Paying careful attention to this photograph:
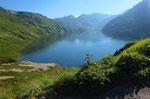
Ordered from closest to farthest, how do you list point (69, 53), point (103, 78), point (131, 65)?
point (103, 78), point (131, 65), point (69, 53)

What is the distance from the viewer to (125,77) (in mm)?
4555

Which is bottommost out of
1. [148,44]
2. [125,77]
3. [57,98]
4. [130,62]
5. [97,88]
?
[57,98]

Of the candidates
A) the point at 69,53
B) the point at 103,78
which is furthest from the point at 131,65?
the point at 69,53

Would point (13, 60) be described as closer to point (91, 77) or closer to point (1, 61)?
point (1, 61)

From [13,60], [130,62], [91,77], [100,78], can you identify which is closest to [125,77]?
[130,62]

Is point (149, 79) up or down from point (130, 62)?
down

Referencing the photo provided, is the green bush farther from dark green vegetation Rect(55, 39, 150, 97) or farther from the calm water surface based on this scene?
the calm water surface

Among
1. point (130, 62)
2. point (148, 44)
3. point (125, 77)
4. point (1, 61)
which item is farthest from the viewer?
point (1, 61)

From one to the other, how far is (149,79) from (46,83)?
497 centimetres

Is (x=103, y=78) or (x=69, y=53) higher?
(x=69, y=53)

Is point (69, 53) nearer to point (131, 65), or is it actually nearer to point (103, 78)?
point (131, 65)

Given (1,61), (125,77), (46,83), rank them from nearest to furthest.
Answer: (125,77) → (46,83) → (1,61)

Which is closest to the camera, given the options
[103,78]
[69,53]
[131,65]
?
[103,78]

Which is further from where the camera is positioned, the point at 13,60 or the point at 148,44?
the point at 13,60
